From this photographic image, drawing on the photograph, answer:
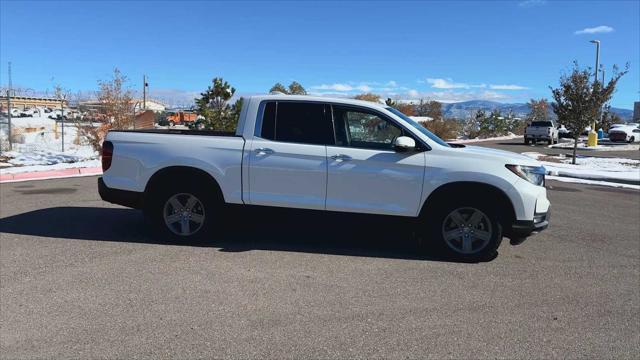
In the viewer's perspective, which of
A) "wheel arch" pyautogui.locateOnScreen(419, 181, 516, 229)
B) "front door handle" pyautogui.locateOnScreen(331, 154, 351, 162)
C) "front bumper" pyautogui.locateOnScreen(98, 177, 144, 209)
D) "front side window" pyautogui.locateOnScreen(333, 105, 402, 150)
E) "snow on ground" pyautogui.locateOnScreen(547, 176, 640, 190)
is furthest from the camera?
"snow on ground" pyautogui.locateOnScreen(547, 176, 640, 190)

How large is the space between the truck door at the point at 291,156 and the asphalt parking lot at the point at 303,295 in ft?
1.17

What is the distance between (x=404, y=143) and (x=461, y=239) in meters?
1.35

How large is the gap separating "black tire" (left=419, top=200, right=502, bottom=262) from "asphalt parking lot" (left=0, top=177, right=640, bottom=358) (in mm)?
183

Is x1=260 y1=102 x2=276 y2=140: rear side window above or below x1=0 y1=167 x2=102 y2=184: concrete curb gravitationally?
above

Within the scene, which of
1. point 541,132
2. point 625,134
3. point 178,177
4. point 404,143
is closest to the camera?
point 404,143

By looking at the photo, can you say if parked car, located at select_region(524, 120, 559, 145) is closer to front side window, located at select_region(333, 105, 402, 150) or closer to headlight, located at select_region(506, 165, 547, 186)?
headlight, located at select_region(506, 165, 547, 186)

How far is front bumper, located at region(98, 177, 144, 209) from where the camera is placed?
251 inches

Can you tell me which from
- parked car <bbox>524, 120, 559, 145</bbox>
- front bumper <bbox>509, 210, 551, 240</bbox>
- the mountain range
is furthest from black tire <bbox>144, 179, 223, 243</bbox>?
the mountain range

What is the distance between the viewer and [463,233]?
234 inches

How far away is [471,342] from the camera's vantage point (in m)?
3.87

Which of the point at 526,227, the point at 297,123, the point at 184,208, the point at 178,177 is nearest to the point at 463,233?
the point at 526,227

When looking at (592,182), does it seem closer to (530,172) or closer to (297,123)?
(530,172)

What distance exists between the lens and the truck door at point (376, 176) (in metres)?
5.84

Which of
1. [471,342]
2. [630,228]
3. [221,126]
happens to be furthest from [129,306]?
[221,126]
